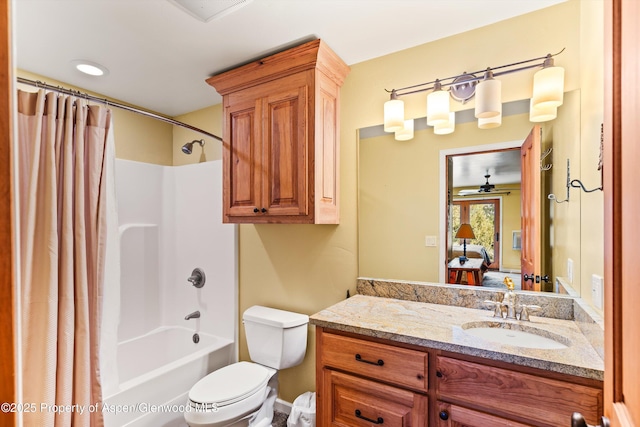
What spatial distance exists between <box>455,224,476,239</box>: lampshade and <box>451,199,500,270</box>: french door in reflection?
0.02 m

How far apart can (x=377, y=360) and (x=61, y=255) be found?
139cm

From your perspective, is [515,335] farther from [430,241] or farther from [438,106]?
[438,106]

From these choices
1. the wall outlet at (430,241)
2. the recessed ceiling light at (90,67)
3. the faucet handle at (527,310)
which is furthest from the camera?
the recessed ceiling light at (90,67)

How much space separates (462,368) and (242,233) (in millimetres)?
1808

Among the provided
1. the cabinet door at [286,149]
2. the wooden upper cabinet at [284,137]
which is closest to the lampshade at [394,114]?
the wooden upper cabinet at [284,137]

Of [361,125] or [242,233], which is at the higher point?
[361,125]

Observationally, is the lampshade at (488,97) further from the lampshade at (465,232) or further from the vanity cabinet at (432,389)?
the vanity cabinet at (432,389)

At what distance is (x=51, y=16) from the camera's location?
1.53 m

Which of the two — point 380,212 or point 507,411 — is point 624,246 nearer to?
point 507,411

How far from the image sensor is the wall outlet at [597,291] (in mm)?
1053

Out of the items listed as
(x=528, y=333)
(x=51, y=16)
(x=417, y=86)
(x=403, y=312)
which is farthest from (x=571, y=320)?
(x=51, y=16)

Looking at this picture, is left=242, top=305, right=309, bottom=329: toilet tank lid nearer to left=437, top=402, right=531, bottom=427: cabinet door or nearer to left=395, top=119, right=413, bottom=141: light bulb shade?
left=437, top=402, right=531, bottom=427: cabinet door

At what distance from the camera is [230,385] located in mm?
1783

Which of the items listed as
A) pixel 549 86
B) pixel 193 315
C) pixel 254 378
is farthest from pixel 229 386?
pixel 549 86
